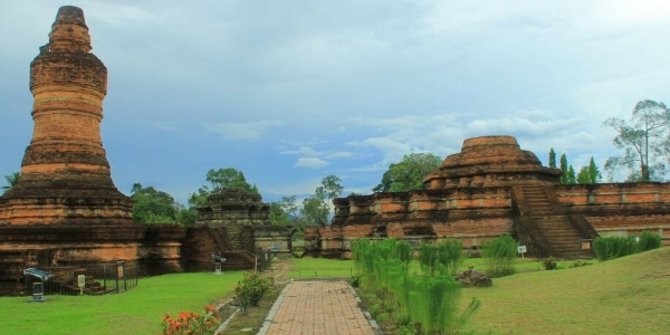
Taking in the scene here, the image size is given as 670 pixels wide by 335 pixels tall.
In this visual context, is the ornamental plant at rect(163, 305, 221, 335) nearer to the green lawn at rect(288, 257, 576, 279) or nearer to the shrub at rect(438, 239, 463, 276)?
the shrub at rect(438, 239, 463, 276)

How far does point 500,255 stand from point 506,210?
30.5ft

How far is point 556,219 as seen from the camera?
24.8 metres

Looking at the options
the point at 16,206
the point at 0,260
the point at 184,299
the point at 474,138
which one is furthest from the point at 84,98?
the point at 474,138

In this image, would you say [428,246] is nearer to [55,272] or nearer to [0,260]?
[55,272]

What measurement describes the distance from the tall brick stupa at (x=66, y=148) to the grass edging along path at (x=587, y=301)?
1281 cm

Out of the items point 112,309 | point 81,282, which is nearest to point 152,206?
point 81,282

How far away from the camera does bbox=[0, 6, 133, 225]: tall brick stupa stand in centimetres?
2056

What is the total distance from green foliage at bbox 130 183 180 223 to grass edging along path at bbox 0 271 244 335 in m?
31.0

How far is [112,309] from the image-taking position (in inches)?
474

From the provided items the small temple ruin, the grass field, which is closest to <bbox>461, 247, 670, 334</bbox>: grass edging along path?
the grass field

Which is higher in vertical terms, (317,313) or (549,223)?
(549,223)

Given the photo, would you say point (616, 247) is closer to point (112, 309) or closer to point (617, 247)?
point (617, 247)

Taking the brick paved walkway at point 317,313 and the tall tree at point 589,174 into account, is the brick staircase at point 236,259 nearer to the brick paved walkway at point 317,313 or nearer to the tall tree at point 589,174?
the brick paved walkway at point 317,313

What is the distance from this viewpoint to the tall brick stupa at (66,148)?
20562mm
